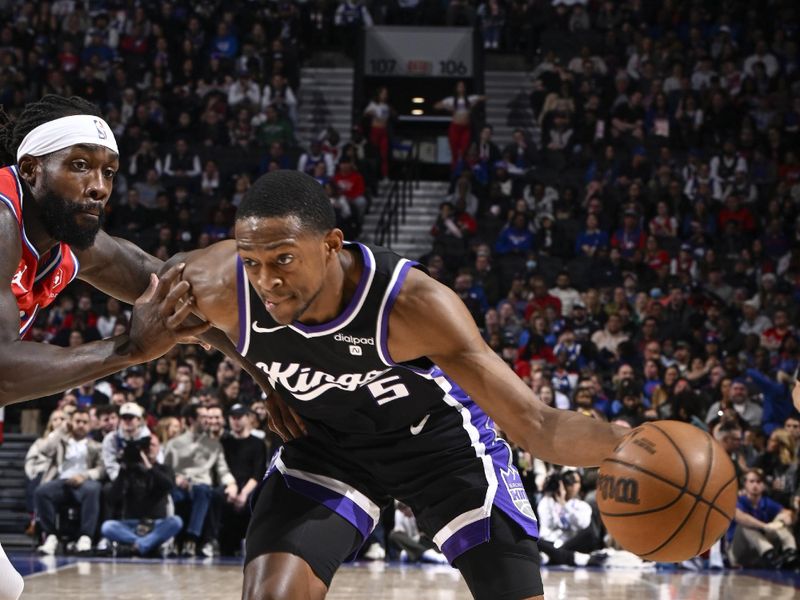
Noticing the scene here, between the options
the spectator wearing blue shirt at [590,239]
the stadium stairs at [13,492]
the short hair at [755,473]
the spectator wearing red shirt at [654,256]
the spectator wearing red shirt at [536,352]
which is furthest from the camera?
the spectator wearing blue shirt at [590,239]

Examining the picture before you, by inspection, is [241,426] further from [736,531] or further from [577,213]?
[577,213]

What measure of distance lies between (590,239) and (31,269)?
36.4ft

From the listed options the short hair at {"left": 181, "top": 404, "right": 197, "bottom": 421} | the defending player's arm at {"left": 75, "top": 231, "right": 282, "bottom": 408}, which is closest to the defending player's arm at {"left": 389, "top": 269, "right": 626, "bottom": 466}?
the defending player's arm at {"left": 75, "top": 231, "right": 282, "bottom": 408}

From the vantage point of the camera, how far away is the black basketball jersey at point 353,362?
3494 mm

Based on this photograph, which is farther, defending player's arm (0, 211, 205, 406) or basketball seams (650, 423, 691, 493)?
defending player's arm (0, 211, 205, 406)

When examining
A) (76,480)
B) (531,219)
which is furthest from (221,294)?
(531,219)

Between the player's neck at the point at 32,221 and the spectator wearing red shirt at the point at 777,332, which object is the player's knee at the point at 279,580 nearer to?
the player's neck at the point at 32,221

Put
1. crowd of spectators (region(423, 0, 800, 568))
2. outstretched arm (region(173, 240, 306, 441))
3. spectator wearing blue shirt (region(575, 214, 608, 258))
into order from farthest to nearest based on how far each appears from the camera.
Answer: spectator wearing blue shirt (region(575, 214, 608, 258)) → crowd of spectators (region(423, 0, 800, 568)) → outstretched arm (region(173, 240, 306, 441))

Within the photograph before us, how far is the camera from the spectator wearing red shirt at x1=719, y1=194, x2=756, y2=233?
14.5 meters

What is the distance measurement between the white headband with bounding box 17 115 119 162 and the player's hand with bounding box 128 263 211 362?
1.97 ft

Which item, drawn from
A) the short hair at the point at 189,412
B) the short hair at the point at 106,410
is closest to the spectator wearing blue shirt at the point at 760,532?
the short hair at the point at 189,412

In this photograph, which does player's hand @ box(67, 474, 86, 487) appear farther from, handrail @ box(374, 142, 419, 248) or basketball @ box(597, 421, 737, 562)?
basketball @ box(597, 421, 737, 562)

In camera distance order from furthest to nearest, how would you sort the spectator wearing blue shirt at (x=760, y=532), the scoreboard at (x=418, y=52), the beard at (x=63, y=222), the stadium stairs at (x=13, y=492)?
the scoreboard at (x=418, y=52) → the stadium stairs at (x=13, y=492) → the spectator wearing blue shirt at (x=760, y=532) → the beard at (x=63, y=222)

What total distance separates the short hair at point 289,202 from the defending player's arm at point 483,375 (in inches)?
13.6
